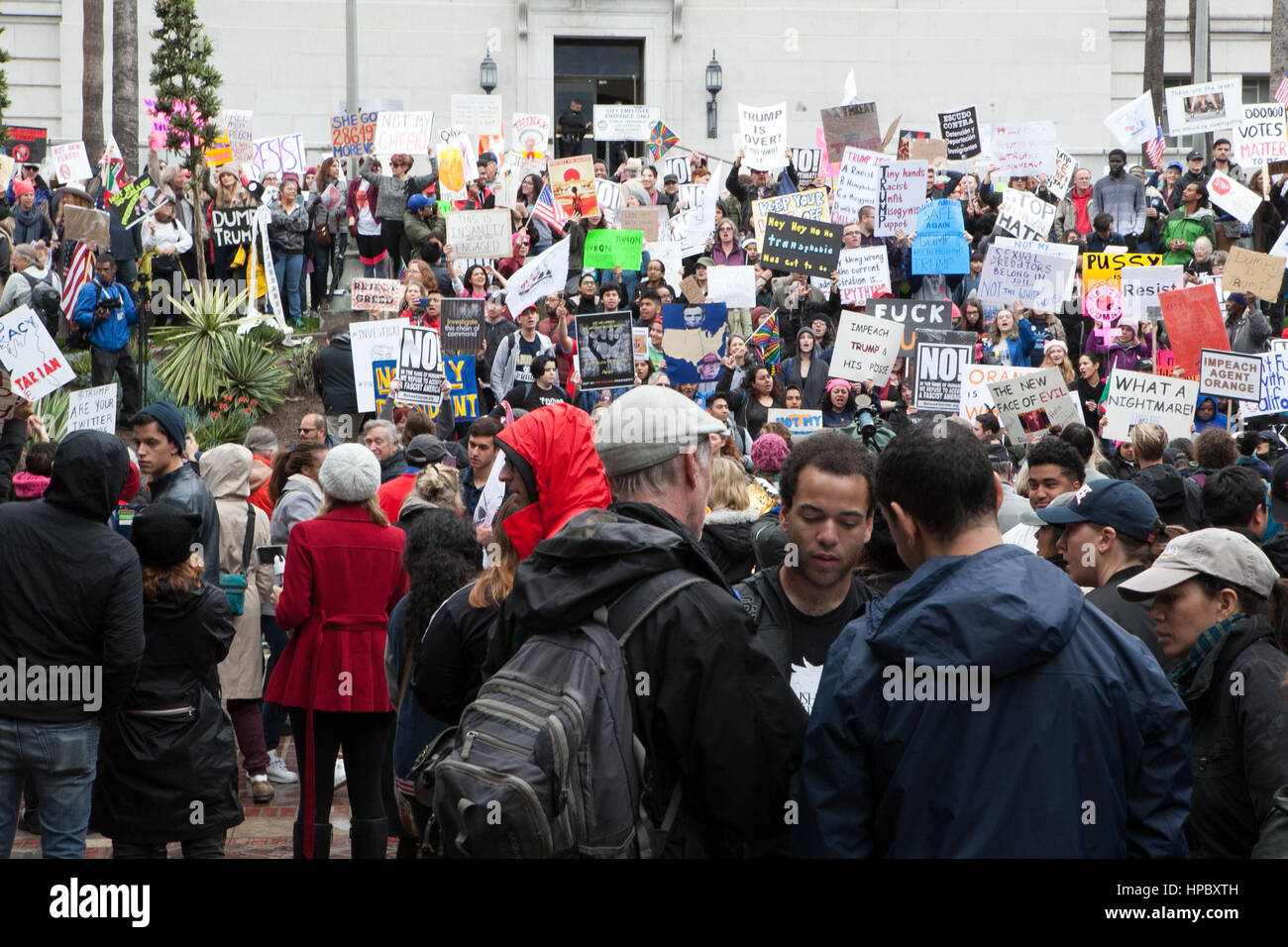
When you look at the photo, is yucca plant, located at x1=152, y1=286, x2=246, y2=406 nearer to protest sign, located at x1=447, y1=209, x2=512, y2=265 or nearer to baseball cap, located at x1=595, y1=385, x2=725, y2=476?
protest sign, located at x1=447, y1=209, x2=512, y2=265

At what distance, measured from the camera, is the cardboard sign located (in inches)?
468

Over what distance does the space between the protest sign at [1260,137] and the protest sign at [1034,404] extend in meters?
10.5

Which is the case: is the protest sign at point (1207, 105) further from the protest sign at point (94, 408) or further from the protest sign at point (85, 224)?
the protest sign at point (94, 408)

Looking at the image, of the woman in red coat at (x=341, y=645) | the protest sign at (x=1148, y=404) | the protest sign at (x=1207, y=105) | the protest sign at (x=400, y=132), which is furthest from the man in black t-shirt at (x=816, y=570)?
the protest sign at (x=1207, y=105)

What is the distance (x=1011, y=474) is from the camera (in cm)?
952

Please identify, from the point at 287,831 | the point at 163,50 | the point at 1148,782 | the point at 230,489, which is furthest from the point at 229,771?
the point at 163,50

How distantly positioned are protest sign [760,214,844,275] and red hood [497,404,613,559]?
12.5 m

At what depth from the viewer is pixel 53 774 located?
15.9 feet

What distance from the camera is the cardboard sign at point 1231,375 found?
39.0 feet

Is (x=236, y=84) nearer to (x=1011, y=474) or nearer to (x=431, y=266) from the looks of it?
(x=431, y=266)

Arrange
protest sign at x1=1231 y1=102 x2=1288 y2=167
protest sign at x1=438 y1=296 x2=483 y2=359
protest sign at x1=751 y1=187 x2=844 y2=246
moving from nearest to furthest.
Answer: protest sign at x1=438 y1=296 x2=483 y2=359, protest sign at x1=751 y1=187 x2=844 y2=246, protest sign at x1=1231 y1=102 x2=1288 y2=167

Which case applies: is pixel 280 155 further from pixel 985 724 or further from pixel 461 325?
pixel 985 724

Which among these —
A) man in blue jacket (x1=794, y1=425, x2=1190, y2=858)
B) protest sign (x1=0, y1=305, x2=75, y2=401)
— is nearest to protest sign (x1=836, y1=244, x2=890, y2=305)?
protest sign (x1=0, y1=305, x2=75, y2=401)
